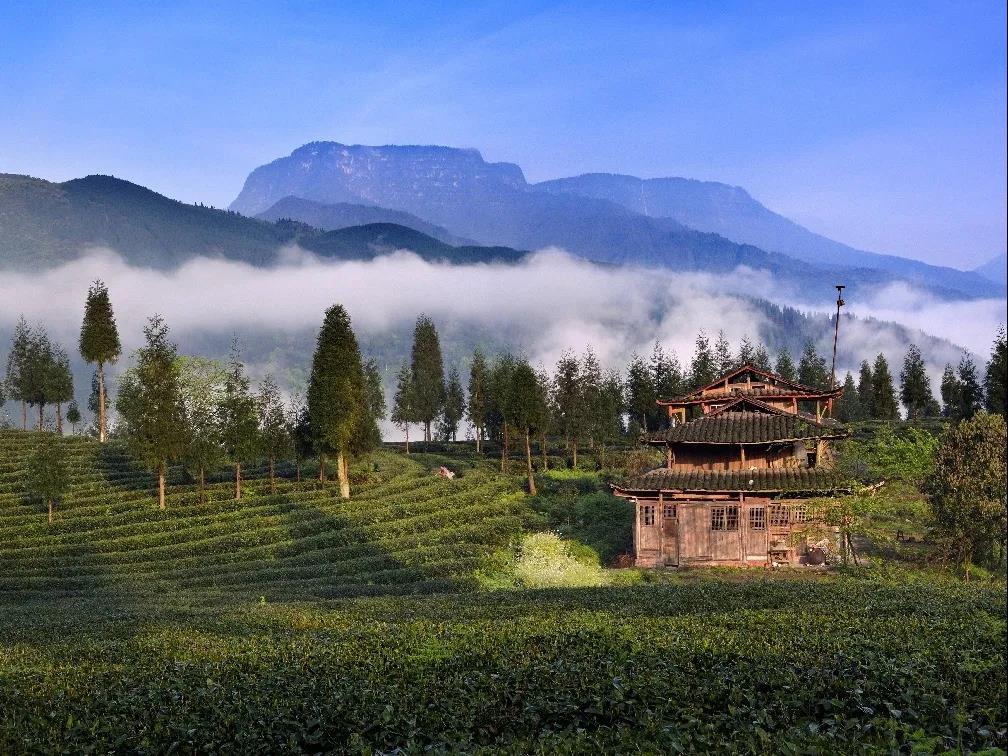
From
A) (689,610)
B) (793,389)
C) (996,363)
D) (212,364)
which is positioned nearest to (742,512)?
(793,389)

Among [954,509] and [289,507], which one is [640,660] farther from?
[289,507]

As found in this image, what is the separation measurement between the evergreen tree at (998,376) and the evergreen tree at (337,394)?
53.4m

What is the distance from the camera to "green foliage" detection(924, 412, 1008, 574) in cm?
3225

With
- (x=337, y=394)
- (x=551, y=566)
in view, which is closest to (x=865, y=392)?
(x=337, y=394)

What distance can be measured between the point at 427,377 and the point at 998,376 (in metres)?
64.7

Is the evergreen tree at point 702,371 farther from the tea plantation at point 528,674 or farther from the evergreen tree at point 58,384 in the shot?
the evergreen tree at point 58,384

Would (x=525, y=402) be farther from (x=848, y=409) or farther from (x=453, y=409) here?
(x=848, y=409)

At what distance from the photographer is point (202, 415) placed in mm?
58125

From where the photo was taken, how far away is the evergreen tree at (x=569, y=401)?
74500 mm

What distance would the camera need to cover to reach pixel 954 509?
107ft

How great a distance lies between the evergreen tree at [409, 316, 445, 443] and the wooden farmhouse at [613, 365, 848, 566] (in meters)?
59.0

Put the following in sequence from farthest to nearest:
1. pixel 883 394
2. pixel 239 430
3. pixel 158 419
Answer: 1. pixel 883 394
2. pixel 239 430
3. pixel 158 419

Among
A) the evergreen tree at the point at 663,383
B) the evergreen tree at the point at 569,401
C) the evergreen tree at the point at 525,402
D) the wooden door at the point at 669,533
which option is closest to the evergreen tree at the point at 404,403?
the evergreen tree at the point at 569,401

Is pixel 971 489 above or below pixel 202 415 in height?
below
